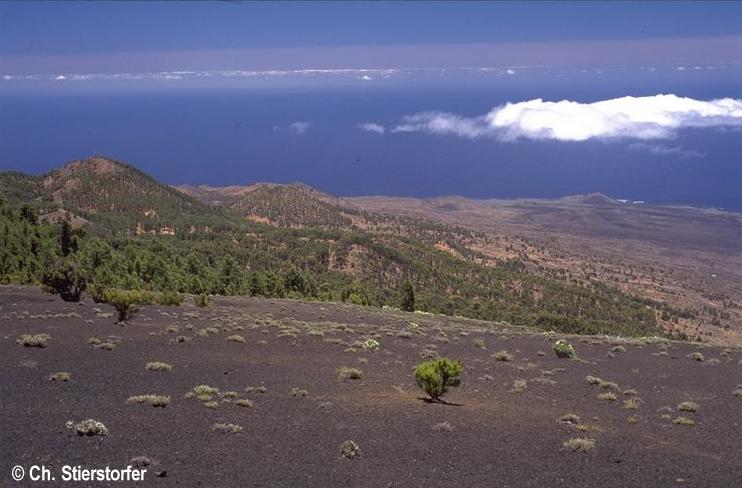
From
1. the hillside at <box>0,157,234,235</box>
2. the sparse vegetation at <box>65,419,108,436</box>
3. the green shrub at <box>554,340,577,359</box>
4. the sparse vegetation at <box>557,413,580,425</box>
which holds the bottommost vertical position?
the hillside at <box>0,157,234,235</box>

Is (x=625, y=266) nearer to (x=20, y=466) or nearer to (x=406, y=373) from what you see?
(x=406, y=373)

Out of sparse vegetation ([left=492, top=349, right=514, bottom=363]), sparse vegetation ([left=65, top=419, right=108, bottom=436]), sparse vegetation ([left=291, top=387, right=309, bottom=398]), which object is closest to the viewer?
sparse vegetation ([left=65, top=419, right=108, bottom=436])

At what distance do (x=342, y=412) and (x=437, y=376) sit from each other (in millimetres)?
2048

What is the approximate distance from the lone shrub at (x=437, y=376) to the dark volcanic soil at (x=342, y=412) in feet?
1.11

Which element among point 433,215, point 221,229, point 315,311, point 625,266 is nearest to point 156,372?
point 315,311

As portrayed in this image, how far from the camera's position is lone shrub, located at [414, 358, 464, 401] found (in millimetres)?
12486

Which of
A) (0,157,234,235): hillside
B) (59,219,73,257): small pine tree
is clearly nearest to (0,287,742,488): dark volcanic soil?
(59,219,73,257): small pine tree

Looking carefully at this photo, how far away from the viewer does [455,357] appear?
59.6 ft

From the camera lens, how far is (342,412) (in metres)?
11.6

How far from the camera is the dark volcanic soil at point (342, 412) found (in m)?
8.79

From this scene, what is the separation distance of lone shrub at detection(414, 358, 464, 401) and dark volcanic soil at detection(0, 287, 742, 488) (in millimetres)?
338

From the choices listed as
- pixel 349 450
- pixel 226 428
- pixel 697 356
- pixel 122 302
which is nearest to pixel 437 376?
pixel 349 450

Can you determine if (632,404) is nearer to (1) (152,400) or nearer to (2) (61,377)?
(1) (152,400)

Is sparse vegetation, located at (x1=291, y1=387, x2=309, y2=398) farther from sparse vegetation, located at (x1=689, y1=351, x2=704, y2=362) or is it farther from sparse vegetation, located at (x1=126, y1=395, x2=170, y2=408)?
sparse vegetation, located at (x1=689, y1=351, x2=704, y2=362)
